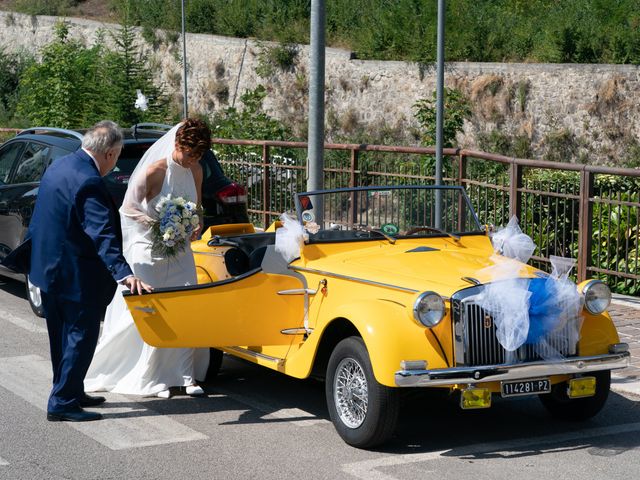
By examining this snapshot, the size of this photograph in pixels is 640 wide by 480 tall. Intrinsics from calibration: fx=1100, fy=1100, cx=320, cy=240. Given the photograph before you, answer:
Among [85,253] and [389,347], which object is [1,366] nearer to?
[85,253]

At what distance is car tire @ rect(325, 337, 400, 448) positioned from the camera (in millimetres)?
6484

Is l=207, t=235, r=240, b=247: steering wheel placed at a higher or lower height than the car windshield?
lower

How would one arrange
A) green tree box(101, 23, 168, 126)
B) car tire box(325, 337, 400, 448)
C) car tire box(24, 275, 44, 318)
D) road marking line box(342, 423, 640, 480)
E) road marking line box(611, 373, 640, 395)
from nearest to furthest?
road marking line box(342, 423, 640, 480), car tire box(325, 337, 400, 448), road marking line box(611, 373, 640, 395), car tire box(24, 275, 44, 318), green tree box(101, 23, 168, 126)

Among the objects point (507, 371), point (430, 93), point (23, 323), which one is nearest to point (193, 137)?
point (507, 371)

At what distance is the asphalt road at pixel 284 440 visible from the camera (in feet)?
20.6

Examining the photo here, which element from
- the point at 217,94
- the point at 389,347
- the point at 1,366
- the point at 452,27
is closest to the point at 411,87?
the point at 452,27

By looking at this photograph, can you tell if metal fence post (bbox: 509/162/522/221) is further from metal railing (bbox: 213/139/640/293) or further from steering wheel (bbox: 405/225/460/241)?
steering wheel (bbox: 405/225/460/241)

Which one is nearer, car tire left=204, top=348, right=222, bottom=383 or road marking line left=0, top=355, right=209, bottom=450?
road marking line left=0, top=355, right=209, bottom=450

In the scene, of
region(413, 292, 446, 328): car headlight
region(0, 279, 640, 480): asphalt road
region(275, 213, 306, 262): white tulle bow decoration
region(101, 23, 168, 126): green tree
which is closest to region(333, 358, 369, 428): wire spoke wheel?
region(0, 279, 640, 480): asphalt road

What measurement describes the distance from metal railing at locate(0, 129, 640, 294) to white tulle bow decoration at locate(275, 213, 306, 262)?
4.53 meters

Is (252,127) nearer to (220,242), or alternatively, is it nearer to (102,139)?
(220,242)

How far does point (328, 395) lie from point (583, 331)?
1660mm

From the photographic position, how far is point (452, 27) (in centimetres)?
2734

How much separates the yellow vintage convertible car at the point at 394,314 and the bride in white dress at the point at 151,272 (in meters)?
0.39
